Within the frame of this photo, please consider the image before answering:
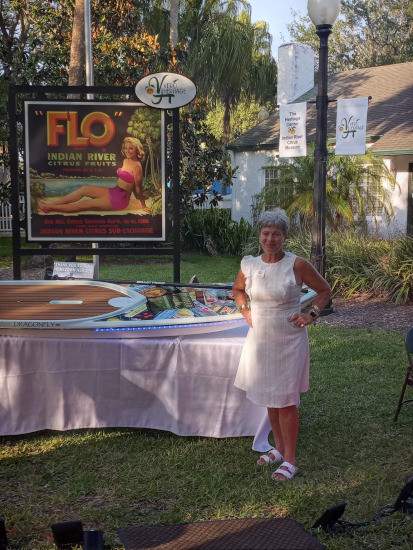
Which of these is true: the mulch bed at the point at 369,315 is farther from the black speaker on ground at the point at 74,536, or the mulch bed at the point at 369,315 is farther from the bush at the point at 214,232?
the bush at the point at 214,232

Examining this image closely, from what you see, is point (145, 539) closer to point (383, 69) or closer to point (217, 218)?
point (217, 218)

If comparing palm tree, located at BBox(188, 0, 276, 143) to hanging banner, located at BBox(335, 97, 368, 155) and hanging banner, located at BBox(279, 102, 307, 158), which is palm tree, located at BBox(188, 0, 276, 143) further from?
hanging banner, located at BBox(335, 97, 368, 155)

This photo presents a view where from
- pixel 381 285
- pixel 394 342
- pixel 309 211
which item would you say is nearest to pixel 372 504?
pixel 394 342

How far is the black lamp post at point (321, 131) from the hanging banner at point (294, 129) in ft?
3.57

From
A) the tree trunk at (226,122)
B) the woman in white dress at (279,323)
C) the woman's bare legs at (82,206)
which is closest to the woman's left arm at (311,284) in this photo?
the woman in white dress at (279,323)

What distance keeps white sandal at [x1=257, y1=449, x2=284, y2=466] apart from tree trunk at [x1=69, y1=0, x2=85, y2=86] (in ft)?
31.6

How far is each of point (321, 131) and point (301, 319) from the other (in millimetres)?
5611

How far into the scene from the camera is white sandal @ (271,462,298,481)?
3861 mm

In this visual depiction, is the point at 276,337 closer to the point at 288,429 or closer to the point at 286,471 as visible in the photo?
the point at 288,429

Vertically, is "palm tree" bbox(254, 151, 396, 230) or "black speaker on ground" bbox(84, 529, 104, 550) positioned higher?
"palm tree" bbox(254, 151, 396, 230)

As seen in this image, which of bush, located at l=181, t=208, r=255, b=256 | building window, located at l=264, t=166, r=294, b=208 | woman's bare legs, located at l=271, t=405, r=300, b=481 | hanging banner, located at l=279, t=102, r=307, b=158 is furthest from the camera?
bush, located at l=181, t=208, r=255, b=256

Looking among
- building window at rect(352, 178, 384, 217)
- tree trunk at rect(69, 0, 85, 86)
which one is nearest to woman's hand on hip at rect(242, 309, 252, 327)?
tree trunk at rect(69, 0, 85, 86)

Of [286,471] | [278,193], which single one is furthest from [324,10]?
[286,471]

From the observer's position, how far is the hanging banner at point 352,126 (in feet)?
31.3
